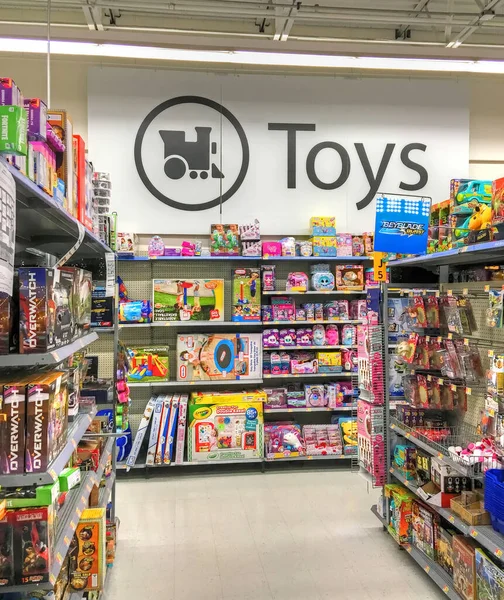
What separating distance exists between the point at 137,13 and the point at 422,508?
A: 5.88 m

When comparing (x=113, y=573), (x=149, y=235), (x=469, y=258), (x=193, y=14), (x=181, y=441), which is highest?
(x=193, y=14)

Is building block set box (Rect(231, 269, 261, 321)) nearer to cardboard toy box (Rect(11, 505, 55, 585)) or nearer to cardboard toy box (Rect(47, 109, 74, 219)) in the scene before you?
cardboard toy box (Rect(47, 109, 74, 219))

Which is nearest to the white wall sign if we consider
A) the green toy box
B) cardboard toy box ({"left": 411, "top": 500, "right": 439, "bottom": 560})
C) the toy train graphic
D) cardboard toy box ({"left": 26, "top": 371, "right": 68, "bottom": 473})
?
the toy train graphic

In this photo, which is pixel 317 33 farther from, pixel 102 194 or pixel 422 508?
pixel 422 508

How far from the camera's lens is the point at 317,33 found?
6359 mm

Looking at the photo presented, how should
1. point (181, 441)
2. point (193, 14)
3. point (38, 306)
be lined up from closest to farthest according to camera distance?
point (38, 306)
point (181, 441)
point (193, 14)

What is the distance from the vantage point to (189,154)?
5.99 meters

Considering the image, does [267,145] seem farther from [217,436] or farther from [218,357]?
[217,436]

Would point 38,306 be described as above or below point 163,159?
below

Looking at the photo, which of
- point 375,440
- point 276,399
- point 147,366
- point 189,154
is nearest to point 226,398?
point 276,399

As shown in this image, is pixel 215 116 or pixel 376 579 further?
pixel 215 116

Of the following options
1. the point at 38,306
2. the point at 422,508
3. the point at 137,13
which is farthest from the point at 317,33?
the point at 38,306

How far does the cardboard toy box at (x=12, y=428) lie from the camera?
163cm

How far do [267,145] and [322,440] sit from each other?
11.1ft
